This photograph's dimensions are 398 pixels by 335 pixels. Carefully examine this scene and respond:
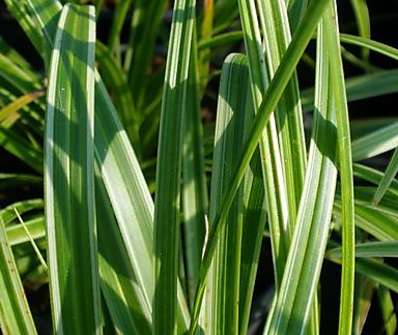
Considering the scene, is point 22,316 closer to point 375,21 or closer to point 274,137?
point 274,137

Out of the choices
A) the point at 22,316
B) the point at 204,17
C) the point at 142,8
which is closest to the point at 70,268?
the point at 22,316

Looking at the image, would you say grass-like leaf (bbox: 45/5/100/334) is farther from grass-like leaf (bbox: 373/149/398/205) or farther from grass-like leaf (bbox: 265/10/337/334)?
grass-like leaf (bbox: 373/149/398/205)

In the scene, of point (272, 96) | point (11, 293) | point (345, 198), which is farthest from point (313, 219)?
point (11, 293)

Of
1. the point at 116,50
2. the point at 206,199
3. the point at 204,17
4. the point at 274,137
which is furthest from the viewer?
the point at 116,50

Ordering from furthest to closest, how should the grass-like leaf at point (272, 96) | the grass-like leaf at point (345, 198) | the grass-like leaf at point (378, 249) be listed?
the grass-like leaf at point (378, 249), the grass-like leaf at point (345, 198), the grass-like leaf at point (272, 96)

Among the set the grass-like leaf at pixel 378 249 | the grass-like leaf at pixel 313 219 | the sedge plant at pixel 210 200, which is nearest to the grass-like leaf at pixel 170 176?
the sedge plant at pixel 210 200

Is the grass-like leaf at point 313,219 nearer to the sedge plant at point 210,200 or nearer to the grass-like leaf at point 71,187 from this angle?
the sedge plant at point 210,200

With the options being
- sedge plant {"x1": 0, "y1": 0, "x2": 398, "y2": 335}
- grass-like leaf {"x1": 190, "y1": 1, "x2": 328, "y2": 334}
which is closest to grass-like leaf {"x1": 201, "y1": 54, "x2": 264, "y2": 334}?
sedge plant {"x1": 0, "y1": 0, "x2": 398, "y2": 335}

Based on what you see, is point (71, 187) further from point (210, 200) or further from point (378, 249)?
point (378, 249)

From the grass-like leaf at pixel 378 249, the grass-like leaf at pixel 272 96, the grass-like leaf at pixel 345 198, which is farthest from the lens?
the grass-like leaf at pixel 378 249

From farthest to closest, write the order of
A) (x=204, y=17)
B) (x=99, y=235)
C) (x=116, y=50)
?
(x=116, y=50) → (x=204, y=17) → (x=99, y=235)

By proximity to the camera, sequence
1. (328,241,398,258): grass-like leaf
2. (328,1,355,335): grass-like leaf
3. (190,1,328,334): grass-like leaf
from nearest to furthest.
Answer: (190,1,328,334): grass-like leaf, (328,1,355,335): grass-like leaf, (328,241,398,258): grass-like leaf
